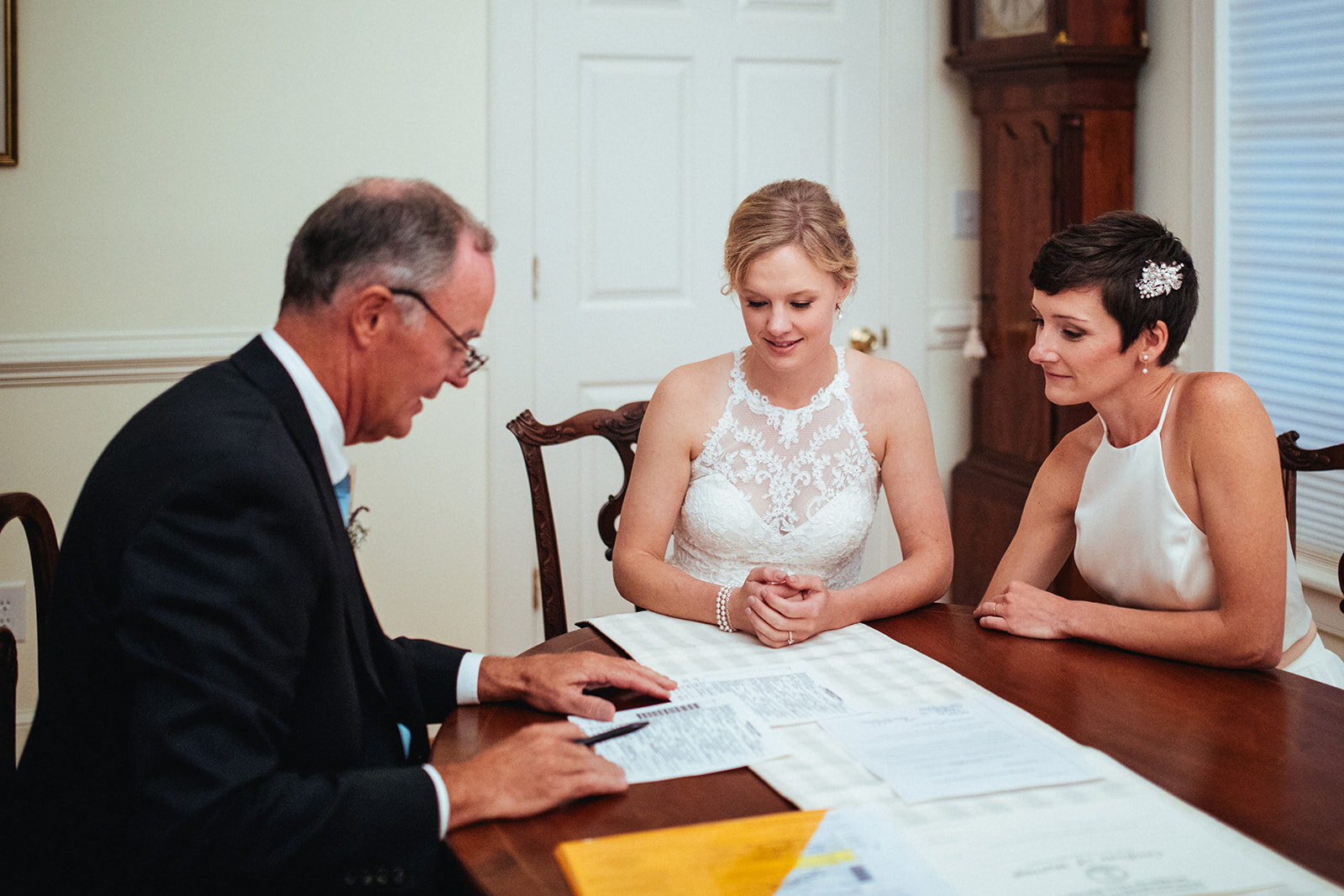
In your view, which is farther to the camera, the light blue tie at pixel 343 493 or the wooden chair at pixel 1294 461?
the wooden chair at pixel 1294 461

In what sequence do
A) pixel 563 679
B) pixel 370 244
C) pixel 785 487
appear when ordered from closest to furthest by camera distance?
pixel 370 244
pixel 563 679
pixel 785 487

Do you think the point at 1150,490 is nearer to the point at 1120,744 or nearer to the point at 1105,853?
the point at 1120,744

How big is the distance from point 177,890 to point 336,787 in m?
0.17

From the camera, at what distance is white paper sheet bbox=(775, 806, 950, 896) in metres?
1.02

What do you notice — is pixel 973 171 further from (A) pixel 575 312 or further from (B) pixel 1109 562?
(B) pixel 1109 562

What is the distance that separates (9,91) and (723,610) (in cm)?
241

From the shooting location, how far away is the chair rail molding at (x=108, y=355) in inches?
120

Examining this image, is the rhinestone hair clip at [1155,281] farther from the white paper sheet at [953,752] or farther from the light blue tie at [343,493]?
the light blue tie at [343,493]

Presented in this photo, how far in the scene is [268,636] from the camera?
1.11m

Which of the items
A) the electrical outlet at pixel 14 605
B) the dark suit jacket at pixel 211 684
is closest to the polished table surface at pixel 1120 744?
the dark suit jacket at pixel 211 684

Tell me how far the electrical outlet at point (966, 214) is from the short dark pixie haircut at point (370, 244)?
9.12ft

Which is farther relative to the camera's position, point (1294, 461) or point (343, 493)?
point (1294, 461)

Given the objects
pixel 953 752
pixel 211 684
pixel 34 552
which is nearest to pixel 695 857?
pixel 953 752

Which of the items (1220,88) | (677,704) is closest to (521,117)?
(1220,88)
